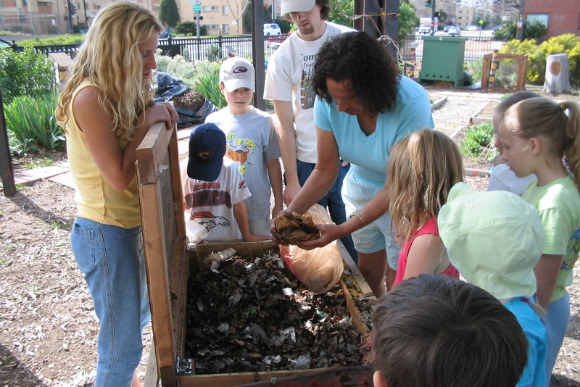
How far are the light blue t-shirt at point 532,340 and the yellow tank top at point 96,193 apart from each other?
1.39m

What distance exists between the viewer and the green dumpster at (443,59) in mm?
15766

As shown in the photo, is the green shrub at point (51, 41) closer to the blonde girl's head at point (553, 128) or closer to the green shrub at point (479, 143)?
the green shrub at point (479, 143)

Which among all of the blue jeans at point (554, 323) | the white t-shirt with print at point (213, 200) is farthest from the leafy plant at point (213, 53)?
the blue jeans at point (554, 323)

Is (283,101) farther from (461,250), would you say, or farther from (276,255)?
(461,250)

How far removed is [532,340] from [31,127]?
24.2ft

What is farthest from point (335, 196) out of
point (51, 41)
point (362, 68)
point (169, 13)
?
point (169, 13)

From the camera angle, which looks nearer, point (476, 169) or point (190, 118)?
point (476, 169)

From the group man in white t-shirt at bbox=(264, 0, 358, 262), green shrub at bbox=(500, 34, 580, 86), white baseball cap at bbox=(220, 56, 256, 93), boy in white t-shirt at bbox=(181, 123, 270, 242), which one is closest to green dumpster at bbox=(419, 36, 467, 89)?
green shrub at bbox=(500, 34, 580, 86)

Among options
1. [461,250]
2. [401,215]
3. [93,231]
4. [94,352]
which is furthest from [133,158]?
[94,352]

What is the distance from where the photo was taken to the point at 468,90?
15867 mm

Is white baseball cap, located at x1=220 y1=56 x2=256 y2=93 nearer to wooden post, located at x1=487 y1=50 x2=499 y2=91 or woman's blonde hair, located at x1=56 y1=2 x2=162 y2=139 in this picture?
woman's blonde hair, located at x1=56 y1=2 x2=162 y2=139

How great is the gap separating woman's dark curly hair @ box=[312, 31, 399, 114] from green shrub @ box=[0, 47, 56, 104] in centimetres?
859

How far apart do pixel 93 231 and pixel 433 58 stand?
→ 16.1 metres

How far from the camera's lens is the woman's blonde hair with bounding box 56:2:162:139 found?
5.82 feet
